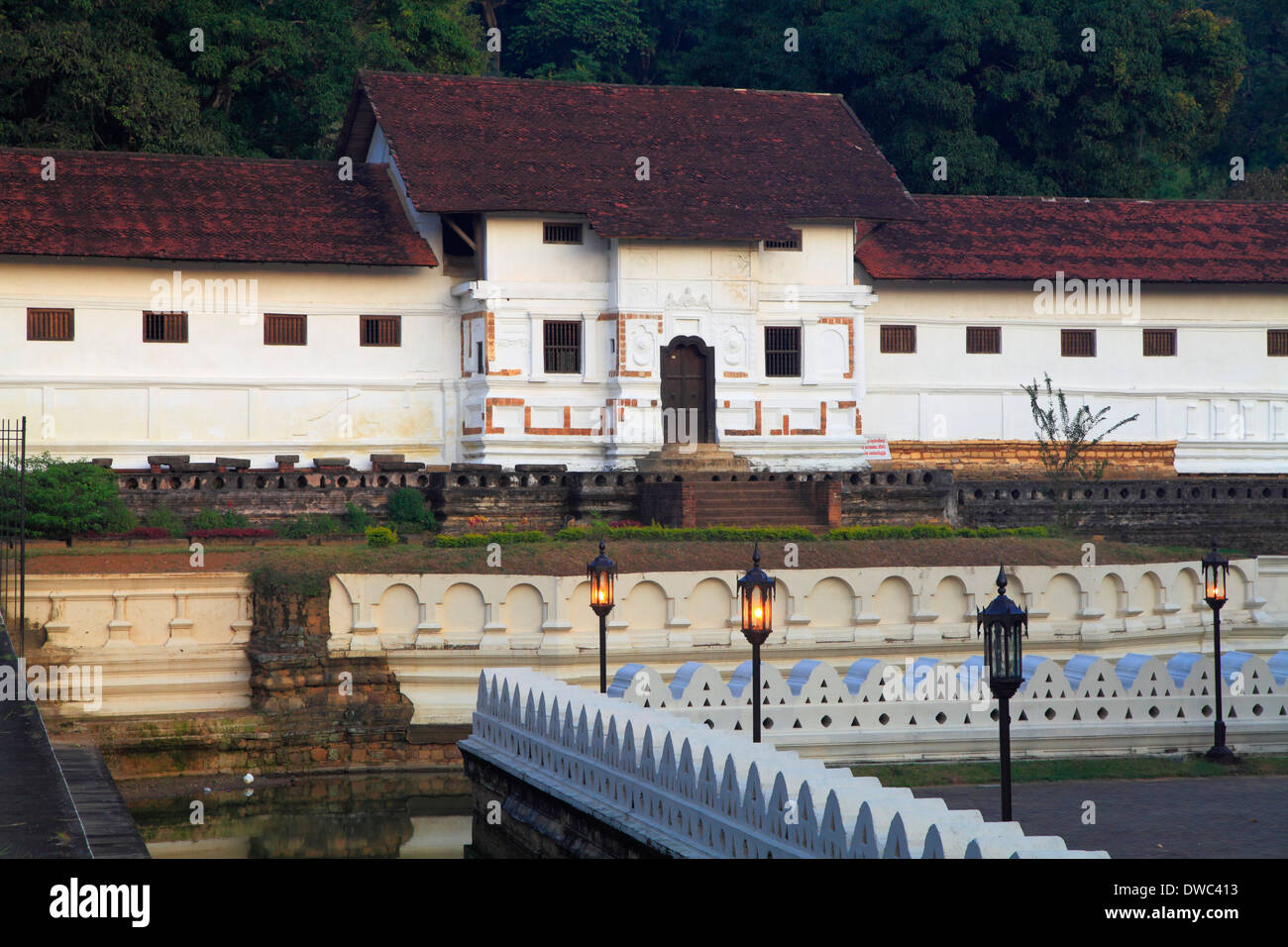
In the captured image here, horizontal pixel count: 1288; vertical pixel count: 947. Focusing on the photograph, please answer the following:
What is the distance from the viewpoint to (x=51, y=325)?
37.0 m

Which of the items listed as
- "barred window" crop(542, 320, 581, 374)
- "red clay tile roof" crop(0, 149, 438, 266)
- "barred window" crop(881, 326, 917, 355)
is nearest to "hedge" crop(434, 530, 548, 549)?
"barred window" crop(542, 320, 581, 374)

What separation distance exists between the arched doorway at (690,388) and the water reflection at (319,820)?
51.5ft

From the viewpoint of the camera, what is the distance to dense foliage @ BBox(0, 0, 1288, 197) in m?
45.1

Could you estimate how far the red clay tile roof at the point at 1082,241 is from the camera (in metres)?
43.0

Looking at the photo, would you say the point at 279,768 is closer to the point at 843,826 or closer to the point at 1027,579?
the point at 1027,579

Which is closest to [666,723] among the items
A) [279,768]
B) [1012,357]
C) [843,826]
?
[843,826]

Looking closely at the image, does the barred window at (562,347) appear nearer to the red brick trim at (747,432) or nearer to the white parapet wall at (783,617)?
the red brick trim at (747,432)

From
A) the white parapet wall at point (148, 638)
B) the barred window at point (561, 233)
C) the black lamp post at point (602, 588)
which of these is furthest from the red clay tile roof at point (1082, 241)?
the black lamp post at point (602, 588)

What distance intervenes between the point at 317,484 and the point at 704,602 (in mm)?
9744

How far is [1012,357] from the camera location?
4359 centimetres

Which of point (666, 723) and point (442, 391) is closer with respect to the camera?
point (666, 723)

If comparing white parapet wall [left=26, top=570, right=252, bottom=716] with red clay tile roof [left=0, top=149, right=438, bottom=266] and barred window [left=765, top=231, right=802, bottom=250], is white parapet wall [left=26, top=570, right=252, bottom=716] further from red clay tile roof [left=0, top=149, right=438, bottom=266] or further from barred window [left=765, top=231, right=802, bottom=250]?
barred window [left=765, top=231, right=802, bottom=250]

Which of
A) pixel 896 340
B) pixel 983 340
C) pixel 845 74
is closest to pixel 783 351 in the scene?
pixel 896 340

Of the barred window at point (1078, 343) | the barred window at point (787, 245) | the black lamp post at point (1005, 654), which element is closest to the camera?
the black lamp post at point (1005, 654)
